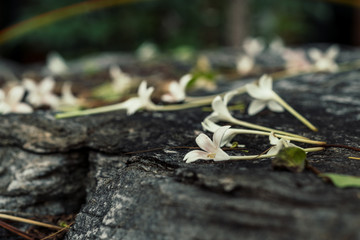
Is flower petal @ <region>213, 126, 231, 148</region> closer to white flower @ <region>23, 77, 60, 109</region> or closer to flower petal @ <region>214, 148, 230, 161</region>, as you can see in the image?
flower petal @ <region>214, 148, 230, 161</region>

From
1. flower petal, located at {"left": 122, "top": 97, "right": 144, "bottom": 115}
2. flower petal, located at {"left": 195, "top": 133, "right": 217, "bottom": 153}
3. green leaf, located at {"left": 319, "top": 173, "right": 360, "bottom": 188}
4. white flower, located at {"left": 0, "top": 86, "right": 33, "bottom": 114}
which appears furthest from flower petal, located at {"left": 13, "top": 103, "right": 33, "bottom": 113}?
green leaf, located at {"left": 319, "top": 173, "right": 360, "bottom": 188}

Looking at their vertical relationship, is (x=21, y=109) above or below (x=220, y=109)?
above

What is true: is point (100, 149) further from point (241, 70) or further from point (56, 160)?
point (241, 70)

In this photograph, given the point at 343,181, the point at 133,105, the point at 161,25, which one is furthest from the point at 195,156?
the point at 161,25

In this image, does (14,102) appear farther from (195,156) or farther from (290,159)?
(290,159)

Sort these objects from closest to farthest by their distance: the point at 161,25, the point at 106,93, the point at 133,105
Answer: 1. the point at 133,105
2. the point at 106,93
3. the point at 161,25

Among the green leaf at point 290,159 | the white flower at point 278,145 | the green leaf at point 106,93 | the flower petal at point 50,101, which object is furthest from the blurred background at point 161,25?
the green leaf at point 290,159
